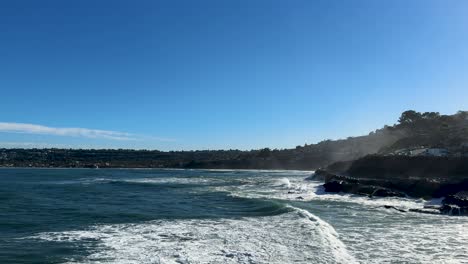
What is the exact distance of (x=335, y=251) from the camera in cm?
1698

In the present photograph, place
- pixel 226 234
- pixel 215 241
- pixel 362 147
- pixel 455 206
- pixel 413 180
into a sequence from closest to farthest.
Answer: pixel 215 241 → pixel 226 234 → pixel 455 206 → pixel 413 180 → pixel 362 147

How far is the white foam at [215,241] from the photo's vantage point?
52.4ft

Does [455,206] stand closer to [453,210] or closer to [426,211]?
[453,210]

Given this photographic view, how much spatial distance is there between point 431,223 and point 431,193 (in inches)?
582

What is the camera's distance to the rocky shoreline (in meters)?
34.4

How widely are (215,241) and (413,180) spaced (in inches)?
1108

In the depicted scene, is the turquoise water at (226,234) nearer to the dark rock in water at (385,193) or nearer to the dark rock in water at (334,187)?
the dark rock in water at (385,193)

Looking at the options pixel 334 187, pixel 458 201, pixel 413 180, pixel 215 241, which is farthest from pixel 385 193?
pixel 215 241


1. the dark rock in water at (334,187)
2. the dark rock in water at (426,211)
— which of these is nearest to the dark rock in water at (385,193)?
the dark rock in water at (334,187)

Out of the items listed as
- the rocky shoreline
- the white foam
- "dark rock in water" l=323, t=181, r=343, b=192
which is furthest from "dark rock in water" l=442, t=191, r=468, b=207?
"dark rock in water" l=323, t=181, r=343, b=192

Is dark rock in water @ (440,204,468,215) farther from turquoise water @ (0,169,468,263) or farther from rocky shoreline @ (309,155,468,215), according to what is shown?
turquoise water @ (0,169,468,263)

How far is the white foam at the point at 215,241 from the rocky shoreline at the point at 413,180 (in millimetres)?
12088

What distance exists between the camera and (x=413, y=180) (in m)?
41.3

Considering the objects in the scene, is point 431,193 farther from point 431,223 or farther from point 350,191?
point 431,223
